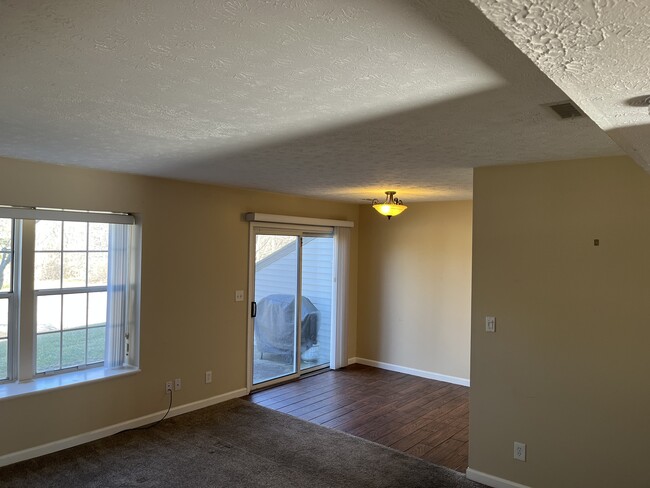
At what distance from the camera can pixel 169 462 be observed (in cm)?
373

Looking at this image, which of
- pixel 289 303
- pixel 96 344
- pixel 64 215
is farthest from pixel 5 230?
pixel 289 303

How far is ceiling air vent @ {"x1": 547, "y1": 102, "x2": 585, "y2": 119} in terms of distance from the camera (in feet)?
6.49

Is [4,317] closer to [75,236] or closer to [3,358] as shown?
[3,358]

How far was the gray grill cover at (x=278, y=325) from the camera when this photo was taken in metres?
5.75

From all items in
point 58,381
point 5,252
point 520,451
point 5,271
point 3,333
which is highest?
point 5,252

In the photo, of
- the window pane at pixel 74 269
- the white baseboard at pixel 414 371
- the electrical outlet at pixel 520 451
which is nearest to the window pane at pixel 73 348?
the window pane at pixel 74 269

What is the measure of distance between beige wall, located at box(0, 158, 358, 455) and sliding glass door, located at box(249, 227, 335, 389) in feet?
1.02

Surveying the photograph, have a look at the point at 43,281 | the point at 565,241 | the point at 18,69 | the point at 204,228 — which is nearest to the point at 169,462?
Result: the point at 43,281

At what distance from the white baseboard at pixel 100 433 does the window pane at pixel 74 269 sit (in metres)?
1.29

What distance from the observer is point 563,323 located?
3.24 m

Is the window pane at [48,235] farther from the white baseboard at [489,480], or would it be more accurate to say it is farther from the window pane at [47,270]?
the white baseboard at [489,480]

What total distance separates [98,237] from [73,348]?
1.01m

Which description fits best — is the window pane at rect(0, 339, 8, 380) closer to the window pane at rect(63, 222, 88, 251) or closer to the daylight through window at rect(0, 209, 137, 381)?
the daylight through window at rect(0, 209, 137, 381)

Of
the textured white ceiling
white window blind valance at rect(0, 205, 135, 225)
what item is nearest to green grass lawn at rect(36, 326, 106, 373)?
white window blind valance at rect(0, 205, 135, 225)
